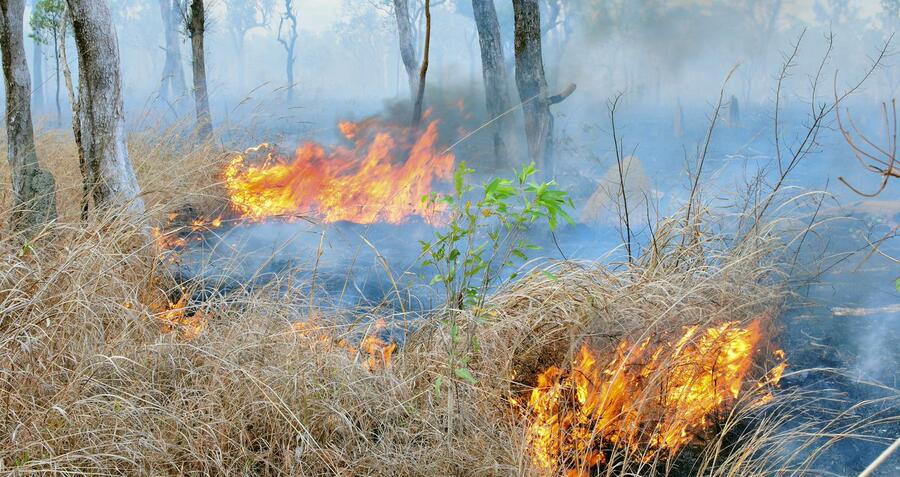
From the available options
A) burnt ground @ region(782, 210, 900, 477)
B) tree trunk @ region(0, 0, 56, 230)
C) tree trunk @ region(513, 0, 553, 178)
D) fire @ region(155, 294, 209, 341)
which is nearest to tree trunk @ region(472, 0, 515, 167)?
tree trunk @ region(513, 0, 553, 178)

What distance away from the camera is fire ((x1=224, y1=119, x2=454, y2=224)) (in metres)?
8.60

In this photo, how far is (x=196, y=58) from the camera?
1128 centimetres

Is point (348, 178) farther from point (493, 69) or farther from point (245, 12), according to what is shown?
point (245, 12)

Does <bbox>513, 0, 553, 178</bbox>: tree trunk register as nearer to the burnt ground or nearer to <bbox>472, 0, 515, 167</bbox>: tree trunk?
<bbox>472, 0, 515, 167</bbox>: tree trunk

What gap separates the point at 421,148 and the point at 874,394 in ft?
23.1

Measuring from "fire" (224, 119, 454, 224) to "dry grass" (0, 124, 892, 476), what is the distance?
173 inches

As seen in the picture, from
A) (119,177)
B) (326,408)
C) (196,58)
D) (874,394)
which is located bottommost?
(874,394)

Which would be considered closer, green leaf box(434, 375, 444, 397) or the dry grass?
the dry grass

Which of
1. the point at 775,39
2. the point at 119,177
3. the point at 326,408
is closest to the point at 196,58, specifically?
the point at 119,177

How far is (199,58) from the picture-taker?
11.3 m

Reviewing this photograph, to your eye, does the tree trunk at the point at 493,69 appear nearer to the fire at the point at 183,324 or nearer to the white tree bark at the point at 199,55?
the white tree bark at the point at 199,55

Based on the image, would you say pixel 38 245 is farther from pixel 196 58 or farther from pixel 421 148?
pixel 196 58

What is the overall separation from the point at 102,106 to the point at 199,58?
5.84 metres

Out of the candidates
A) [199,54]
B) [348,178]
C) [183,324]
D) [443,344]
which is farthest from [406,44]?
[443,344]
